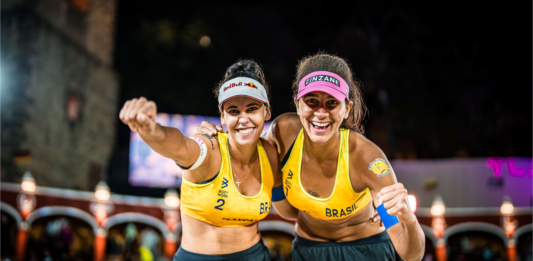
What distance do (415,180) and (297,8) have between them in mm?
13189

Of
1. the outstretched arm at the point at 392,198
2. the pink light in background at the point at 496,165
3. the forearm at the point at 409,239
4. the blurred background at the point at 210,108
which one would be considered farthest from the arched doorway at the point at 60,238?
the pink light in background at the point at 496,165

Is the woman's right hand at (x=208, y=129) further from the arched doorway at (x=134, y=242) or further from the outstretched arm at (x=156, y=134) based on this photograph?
the arched doorway at (x=134, y=242)

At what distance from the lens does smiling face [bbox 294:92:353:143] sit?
125 inches

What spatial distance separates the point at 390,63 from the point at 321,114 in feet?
79.4

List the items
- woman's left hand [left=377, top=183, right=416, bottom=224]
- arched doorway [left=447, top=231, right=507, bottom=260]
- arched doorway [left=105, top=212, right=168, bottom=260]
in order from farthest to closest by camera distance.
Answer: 1. arched doorway [left=447, top=231, right=507, bottom=260]
2. arched doorway [left=105, top=212, right=168, bottom=260]
3. woman's left hand [left=377, top=183, right=416, bottom=224]

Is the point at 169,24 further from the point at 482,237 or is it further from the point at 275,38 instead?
the point at 482,237

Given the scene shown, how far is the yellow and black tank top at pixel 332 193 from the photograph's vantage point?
3326 millimetres

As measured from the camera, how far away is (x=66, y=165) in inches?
882

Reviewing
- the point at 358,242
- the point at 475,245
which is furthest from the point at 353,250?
the point at 475,245

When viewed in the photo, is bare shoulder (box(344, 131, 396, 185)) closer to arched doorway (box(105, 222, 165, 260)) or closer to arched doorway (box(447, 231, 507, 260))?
arched doorway (box(105, 222, 165, 260))

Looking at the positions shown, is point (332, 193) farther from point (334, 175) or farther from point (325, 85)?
point (325, 85)

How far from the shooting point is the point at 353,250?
3.63 metres

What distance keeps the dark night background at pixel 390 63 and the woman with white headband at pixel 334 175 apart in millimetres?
18914

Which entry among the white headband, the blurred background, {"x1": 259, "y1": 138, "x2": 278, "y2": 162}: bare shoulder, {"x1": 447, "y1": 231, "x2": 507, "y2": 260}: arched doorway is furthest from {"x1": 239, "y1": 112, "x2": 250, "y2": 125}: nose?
{"x1": 447, "y1": 231, "x2": 507, "y2": 260}: arched doorway
